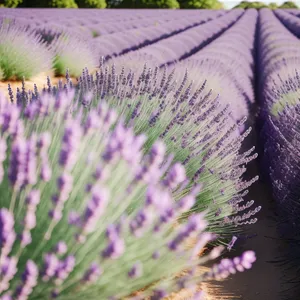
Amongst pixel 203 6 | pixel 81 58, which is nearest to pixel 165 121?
pixel 81 58

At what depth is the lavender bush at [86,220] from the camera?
1.01m

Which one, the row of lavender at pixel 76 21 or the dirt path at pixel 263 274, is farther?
the row of lavender at pixel 76 21

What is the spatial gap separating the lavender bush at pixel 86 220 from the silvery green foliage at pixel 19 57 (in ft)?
15.5

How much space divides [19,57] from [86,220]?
5724 millimetres

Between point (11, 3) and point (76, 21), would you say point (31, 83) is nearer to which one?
point (76, 21)

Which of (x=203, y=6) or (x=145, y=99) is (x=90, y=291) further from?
(x=203, y=6)

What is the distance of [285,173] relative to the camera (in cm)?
271

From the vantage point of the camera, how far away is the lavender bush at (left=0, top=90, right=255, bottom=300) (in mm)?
1006

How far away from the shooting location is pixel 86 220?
97cm

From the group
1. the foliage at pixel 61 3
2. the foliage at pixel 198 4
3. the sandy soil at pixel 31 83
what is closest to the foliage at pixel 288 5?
the foliage at pixel 198 4

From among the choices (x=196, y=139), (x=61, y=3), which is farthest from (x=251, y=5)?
(x=196, y=139)

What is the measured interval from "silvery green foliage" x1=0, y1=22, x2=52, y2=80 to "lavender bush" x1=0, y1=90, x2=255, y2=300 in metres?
→ 4.73

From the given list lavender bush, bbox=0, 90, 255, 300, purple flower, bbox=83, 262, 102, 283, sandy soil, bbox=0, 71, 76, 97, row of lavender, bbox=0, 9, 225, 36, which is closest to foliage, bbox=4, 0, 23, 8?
row of lavender, bbox=0, 9, 225, 36

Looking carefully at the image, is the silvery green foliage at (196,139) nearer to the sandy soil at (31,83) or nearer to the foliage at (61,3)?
the sandy soil at (31,83)
